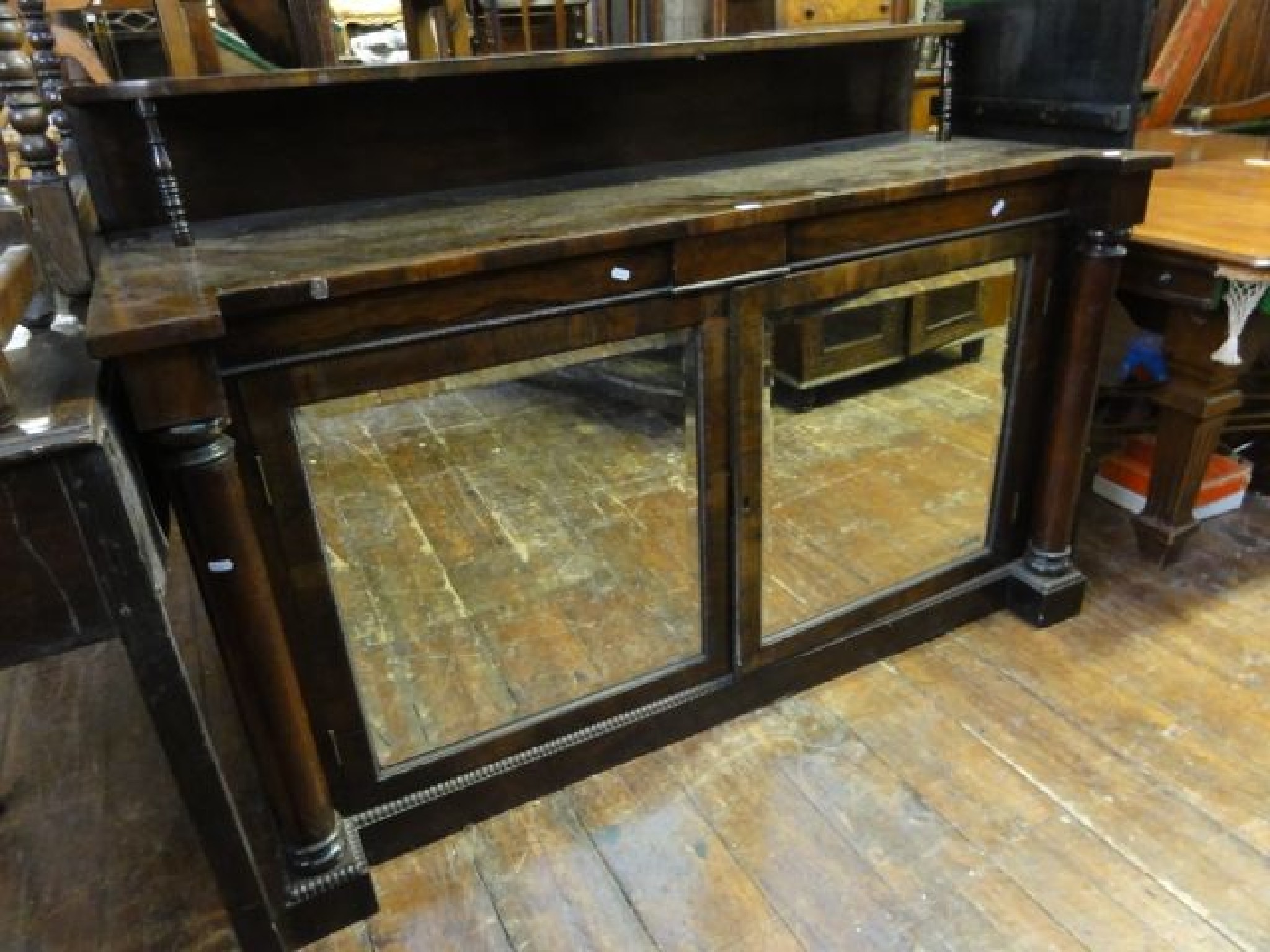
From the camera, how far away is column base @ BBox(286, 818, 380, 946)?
1.39 m

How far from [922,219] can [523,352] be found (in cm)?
71

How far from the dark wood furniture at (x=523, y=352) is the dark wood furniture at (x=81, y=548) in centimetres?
9

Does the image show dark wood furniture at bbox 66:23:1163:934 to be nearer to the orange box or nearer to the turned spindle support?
the turned spindle support

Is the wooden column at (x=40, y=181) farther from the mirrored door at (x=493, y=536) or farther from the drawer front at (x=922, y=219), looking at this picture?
the drawer front at (x=922, y=219)

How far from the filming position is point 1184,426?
205cm

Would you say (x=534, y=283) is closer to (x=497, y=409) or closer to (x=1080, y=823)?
(x=497, y=409)

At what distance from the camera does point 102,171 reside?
1.34 m

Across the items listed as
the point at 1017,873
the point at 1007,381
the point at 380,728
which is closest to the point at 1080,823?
the point at 1017,873

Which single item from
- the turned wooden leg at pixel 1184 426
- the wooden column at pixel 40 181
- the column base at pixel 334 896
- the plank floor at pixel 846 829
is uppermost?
the wooden column at pixel 40 181

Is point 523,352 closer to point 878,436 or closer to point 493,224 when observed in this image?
point 493,224

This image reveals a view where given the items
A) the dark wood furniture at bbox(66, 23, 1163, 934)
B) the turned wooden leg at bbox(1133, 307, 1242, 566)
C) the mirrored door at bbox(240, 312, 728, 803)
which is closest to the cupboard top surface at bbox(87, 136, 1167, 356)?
the dark wood furniture at bbox(66, 23, 1163, 934)

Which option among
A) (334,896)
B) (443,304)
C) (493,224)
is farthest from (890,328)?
(334,896)

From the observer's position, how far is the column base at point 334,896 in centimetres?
139

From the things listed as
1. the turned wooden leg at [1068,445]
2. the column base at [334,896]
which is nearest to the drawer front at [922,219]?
the turned wooden leg at [1068,445]
